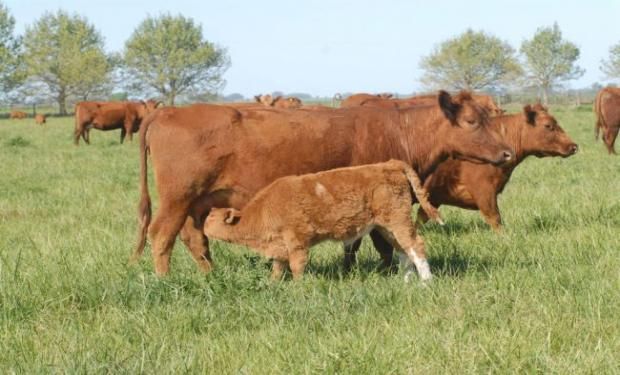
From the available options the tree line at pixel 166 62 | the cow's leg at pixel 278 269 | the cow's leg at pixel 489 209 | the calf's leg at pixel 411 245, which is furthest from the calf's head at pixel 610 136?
the tree line at pixel 166 62

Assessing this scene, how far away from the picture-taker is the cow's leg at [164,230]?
247 inches

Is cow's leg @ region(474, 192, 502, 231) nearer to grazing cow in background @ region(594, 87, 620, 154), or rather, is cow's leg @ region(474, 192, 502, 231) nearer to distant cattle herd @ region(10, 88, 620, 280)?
distant cattle herd @ region(10, 88, 620, 280)

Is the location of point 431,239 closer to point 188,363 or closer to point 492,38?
point 188,363

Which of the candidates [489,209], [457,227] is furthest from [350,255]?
[457,227]

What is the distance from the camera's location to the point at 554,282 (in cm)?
521

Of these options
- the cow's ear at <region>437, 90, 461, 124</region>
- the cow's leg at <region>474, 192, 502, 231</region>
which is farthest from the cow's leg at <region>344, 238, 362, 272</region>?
the cow's leg at <region>474, 192, 502, 231</region>

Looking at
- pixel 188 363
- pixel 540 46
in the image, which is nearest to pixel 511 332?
pixel 188 363

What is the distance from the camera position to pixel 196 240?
6.69 m

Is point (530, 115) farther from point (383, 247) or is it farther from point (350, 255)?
point (350, 255)

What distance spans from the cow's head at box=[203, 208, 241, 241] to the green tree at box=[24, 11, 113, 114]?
78152mm

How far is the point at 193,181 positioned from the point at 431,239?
2569 mm

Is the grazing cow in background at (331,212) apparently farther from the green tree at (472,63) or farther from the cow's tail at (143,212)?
the green tree at (472,63)

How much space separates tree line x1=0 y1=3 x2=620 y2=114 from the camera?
83.1 m

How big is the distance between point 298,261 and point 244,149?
3.63 ft
